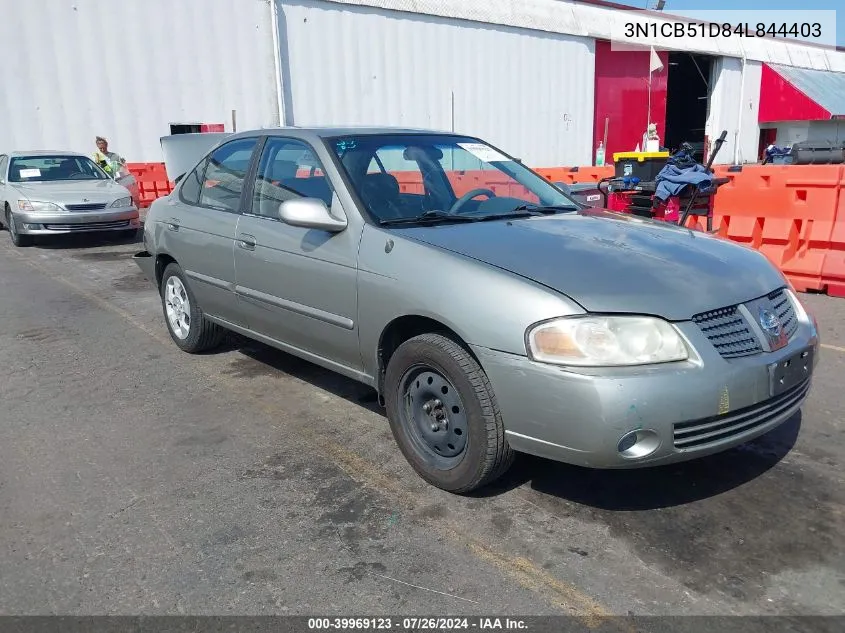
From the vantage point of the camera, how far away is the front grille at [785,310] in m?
3.00

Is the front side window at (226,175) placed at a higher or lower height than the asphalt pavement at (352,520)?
higher

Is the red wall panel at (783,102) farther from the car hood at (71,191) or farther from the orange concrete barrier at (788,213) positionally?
the car hood at (71,191)

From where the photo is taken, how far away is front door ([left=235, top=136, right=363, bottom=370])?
348 centimetres

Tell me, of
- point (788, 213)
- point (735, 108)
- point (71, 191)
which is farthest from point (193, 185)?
point (735, 108)

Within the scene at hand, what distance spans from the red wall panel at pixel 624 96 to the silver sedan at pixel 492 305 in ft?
78.9

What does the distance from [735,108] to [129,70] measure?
89.9 feet

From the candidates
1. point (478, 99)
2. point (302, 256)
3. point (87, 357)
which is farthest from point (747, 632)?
point (478, 99)

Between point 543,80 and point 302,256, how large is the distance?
74.2ft

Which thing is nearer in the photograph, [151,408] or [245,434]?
[245,434]

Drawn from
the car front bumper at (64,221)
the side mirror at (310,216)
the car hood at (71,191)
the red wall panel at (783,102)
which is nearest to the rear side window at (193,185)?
the side mirror at (310,216)

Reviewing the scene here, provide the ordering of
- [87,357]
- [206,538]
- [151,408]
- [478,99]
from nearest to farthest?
[206,538] → [151,408] → [87,357] → [478,99]

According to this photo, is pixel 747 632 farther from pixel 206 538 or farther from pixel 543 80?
pixel 543 80

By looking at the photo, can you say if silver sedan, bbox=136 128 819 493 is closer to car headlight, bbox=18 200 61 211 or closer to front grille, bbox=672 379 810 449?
front grille, bbox=672 379 810 449

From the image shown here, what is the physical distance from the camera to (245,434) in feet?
12.6
